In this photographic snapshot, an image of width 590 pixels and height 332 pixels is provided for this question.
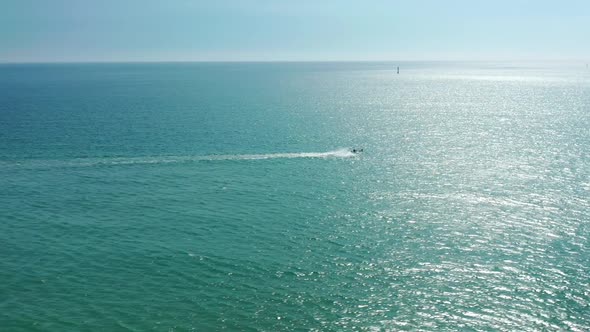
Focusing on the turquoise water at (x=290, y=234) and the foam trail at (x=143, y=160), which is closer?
the turquoise water at (x=290, y=234)

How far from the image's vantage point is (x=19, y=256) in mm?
68250

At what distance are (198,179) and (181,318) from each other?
5274 cm

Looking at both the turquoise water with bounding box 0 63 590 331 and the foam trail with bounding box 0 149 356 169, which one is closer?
the turquoise water with bounding box 0 63 590 331

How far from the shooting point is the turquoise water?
5453 cm

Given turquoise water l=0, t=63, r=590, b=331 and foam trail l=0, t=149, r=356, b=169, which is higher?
foam trail l=0, t=149, r=356, b=169

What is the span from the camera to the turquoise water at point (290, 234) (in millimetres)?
54531

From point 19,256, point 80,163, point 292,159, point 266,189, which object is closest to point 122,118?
point 80,163

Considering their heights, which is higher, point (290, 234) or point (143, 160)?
point (143, 160)

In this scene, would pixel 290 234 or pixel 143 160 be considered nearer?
pixel 290 234

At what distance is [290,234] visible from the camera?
75.2 meters

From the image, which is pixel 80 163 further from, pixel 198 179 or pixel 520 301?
pixel 520 301

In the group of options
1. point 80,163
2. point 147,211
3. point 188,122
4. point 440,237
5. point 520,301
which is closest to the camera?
point 520,301

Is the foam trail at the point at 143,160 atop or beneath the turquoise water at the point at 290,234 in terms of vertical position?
atop

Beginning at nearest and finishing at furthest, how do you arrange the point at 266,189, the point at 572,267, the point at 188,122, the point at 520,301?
the point at 520,301
the point at 572,267
the point at 266,189
the point at 188,122
